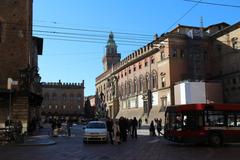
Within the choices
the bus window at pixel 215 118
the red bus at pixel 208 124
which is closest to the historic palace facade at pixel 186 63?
the red bus at pixel 208 124

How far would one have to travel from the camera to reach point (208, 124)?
22.5m

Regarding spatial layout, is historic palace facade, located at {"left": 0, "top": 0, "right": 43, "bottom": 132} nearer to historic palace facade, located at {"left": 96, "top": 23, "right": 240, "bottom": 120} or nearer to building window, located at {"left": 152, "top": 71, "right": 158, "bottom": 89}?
historic palace facade, located at {"left": 96, "top": 23, "right": 240, "bottom": 120}

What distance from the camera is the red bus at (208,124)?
22406 millimetres

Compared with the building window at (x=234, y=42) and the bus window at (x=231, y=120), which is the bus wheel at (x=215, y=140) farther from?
the building window at (x=234, y=42)

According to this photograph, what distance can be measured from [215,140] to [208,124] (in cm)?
96

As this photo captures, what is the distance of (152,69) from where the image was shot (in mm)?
70875

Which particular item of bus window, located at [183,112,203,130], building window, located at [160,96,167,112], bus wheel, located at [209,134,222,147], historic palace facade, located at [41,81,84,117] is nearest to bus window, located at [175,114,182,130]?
bus window, located at [183,112,203,130]

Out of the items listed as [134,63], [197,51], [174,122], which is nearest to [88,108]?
[134,63]

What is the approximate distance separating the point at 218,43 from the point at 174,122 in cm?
4367

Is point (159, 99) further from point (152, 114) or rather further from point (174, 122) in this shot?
point (174, 122)

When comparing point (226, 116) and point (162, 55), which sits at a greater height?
point (162, 55)

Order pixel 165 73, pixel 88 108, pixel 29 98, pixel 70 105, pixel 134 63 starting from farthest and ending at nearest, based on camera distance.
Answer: pixel 70 105 < pixel 88 108 < pixel 134 63 < pixel 165 73 < pixel 29 98

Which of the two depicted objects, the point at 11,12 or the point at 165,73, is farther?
the point at 165,73

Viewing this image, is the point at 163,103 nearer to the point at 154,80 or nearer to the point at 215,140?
the point at 154,80
